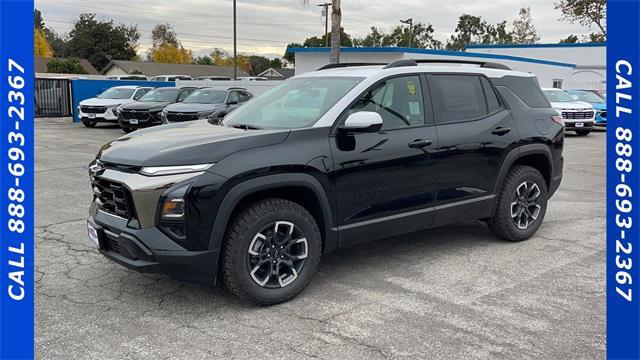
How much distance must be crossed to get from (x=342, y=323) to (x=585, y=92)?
70.2ft

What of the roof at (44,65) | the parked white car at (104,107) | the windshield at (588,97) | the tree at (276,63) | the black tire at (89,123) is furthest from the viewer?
the tree at (276,63)

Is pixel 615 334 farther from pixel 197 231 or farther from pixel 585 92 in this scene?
pixel 585 92

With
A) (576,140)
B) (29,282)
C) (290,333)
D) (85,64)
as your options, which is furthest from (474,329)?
(85,64)

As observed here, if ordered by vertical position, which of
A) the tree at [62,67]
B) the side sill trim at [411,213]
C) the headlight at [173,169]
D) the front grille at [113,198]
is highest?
the tree at [62,67]

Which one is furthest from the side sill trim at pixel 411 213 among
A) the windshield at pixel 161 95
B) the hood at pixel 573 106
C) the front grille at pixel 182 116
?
the windshield at pixel 161 95

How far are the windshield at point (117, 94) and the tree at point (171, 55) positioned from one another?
74673mm

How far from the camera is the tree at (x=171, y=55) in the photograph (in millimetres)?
93688

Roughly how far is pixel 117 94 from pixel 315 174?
1880 cm

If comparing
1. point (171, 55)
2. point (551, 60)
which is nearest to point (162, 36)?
point (171, 55)

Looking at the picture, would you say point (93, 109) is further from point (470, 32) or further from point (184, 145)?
point (470, 32)

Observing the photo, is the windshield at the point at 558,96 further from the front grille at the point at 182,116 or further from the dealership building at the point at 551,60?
the dealership building at the point at 551,60

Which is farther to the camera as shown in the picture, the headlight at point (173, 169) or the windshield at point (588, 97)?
the windshield at point (588, 97)

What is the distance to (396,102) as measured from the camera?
15.9 ft

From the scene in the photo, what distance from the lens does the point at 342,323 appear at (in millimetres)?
3838
